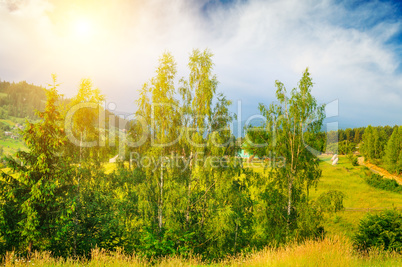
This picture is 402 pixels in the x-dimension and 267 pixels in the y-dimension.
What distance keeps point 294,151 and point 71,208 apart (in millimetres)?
14169

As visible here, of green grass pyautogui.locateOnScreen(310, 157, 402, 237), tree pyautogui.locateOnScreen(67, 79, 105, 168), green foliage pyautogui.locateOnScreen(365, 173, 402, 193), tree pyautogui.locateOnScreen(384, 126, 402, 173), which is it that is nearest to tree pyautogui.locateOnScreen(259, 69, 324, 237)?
tree pyautogui.locateOnScreen(67, 79, 105, 168)

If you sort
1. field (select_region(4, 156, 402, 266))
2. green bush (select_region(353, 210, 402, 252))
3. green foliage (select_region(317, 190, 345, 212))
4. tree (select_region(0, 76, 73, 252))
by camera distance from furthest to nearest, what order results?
green bush (select_region(353, 210, 402, 252))
green foliage (select_region(317, 190, 345, 212))
tree (select_region(0, 76, 73, 252))
field (select_region(4, 156, 402, 266))

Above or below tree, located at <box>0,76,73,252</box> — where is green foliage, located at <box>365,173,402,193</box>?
below

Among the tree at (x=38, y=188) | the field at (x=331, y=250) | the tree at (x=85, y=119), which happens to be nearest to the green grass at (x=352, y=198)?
the field at (x=331, y=250)

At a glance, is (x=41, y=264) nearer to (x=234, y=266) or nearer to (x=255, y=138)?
(x=234, y=266)

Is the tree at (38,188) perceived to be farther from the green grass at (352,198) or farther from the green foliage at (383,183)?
the green foliage at (383,183)

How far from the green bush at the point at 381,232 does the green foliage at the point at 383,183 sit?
1744 inches

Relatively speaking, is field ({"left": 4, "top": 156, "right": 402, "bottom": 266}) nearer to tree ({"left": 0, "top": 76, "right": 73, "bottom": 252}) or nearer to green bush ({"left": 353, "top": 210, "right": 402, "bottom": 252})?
tree ({"left": 0, "top": 76, "right": 73, "bottom": 252})

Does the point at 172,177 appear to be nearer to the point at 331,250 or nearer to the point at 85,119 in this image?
the point at 85,119

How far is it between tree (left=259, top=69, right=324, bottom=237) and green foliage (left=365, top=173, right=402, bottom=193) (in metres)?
51.6

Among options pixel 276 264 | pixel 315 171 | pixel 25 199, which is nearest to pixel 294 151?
pixel 315 171

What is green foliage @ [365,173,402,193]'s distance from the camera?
5546cm

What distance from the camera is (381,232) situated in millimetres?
19312

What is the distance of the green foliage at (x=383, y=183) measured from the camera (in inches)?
2183
